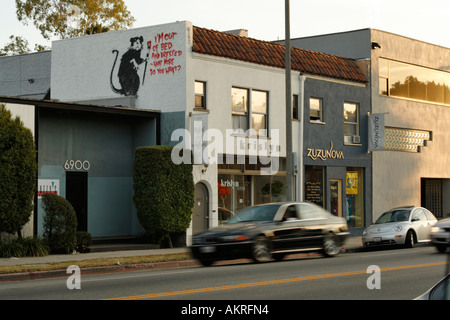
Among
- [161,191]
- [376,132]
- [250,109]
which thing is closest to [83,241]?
[161,191]

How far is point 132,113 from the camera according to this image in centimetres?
2445

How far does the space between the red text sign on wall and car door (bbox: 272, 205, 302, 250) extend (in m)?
8.84

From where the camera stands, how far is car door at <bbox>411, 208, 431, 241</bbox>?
24.0 meters

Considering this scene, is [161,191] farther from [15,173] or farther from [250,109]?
[250,109]

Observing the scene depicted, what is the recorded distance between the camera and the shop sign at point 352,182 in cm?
3172

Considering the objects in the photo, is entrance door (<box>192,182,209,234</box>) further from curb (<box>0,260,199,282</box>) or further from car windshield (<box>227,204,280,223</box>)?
car windshield (<box>227,204,280,223</box>)

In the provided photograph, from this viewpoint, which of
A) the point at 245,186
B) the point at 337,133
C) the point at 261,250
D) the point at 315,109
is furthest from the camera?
the point at 337,133

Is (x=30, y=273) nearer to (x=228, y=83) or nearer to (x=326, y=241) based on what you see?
(x=326, y=241)

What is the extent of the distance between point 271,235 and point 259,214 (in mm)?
911

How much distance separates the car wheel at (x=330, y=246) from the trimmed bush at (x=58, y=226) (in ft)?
24.5

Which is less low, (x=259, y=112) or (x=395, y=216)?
(x=259, y=112)

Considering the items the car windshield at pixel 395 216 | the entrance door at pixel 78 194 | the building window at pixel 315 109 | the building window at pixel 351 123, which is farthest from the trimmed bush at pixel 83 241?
the building window at pixel 351 123

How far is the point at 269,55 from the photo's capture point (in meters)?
28.2

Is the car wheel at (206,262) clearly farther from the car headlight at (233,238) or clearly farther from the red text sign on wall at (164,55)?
the red text sign on wall at (164,55)
